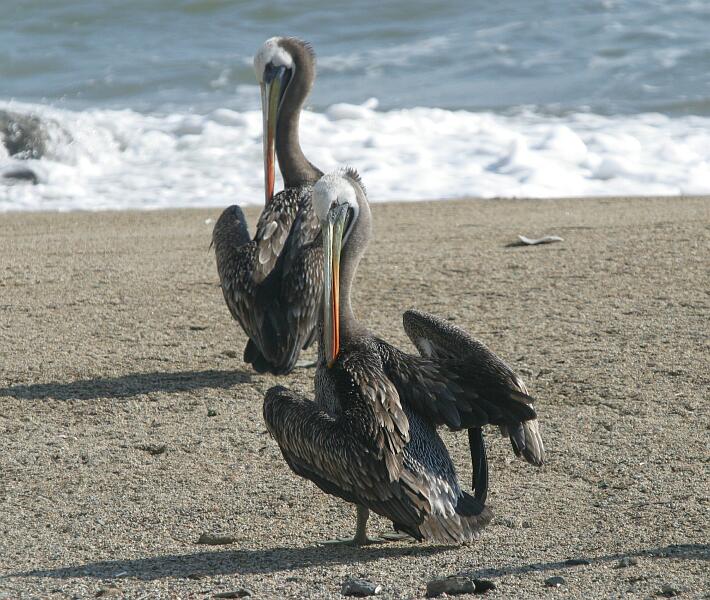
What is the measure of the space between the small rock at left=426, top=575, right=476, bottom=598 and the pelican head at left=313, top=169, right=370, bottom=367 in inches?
39.1

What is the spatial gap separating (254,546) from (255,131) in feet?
38.2

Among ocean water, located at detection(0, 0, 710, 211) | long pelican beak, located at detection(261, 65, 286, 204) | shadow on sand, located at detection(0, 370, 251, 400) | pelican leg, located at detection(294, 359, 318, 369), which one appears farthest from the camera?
ocean water, located at detection(0, 0, 710, 211)

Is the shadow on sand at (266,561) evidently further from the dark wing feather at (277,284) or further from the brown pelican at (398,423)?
the dark wing feather at (277,284)

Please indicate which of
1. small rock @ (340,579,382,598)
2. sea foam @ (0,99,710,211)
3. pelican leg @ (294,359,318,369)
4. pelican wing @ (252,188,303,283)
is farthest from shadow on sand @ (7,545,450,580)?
sea foam @ (0,99,710,211)

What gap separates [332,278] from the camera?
4430mm

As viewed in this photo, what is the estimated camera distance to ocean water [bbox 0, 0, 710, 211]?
41.8 feet

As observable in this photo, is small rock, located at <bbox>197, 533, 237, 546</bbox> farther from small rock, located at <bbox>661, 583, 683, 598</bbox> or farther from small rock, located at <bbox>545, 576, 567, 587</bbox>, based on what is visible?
small rock, located at <bbox>661, 583, 683, 598</bbox>

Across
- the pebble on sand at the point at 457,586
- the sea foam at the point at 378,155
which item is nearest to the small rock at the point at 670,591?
the pebble on sand at the point at 457,586

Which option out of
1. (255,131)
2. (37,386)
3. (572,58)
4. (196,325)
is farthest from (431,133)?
(37,386)

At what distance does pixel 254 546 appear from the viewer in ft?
13.4

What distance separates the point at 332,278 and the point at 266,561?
1.09 m

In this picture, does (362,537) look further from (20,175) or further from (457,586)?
(20,175)

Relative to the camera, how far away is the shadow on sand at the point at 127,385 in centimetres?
586

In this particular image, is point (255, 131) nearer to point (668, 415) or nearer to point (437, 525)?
point (668, 415)
